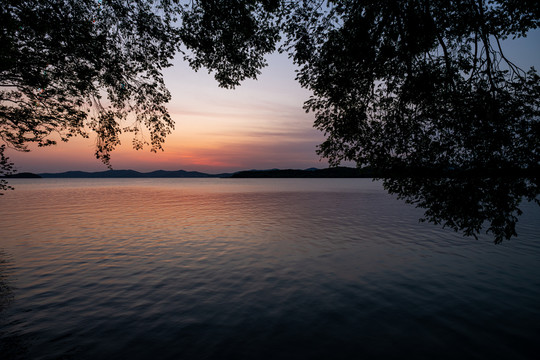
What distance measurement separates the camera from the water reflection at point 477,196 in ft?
32.8

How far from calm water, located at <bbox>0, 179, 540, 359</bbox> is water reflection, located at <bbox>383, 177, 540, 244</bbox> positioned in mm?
3352

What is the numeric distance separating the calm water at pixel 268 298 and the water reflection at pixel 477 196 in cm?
335

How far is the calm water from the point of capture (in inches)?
314

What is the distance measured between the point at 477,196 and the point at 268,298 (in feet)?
30.2

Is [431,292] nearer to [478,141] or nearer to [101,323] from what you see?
[478,141]

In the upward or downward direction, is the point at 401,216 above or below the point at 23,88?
below

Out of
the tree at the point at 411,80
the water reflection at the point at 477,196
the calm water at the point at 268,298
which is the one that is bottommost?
the calm water at the point at 268,298

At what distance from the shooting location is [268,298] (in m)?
11.3

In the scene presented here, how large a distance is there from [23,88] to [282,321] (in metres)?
15.7

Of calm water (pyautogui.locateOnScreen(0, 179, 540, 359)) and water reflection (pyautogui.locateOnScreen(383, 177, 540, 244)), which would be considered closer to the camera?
calm water (pyautogui.locateOnScreen(0, 179, 540, 359))

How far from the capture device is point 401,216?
35469 mm

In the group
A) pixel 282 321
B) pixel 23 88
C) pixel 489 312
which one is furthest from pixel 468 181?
pixel 23 88

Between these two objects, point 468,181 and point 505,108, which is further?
point 468,181

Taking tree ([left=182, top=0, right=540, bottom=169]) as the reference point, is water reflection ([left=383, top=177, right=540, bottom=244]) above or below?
below
